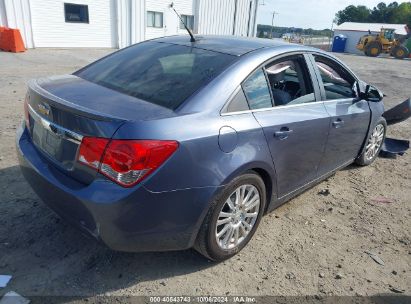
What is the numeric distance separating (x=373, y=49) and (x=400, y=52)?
2.36m

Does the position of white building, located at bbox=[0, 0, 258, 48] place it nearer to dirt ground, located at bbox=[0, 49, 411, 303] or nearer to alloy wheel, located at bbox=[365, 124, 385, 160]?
dirt ground, located at bbox=[0, 49, 411, 303]

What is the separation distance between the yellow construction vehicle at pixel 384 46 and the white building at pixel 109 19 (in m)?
12.0

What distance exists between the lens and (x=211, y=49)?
3043 mm

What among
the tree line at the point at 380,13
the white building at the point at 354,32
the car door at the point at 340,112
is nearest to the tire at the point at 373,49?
the white building at the point at 354,32

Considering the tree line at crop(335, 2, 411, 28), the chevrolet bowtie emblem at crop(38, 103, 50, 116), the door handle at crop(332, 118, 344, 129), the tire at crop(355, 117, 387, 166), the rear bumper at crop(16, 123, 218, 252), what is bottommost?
the tire at crop(355, 117, 387, 166)

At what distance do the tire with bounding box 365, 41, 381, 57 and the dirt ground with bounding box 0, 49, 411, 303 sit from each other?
3198cm

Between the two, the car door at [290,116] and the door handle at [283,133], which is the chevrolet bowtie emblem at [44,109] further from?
the door handle at [283,133]

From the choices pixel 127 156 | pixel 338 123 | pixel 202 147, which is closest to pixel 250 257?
pixel 202 147

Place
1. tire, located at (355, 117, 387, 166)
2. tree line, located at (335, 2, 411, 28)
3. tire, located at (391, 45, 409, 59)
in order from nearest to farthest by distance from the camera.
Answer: tire, located at (355, 117, 387, 166)
tire, located at (391, 45, 409, 59)
tree line, located at (335, 2, 411, 28)

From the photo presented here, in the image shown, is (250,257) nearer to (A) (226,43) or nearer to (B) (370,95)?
(A) (226,43)

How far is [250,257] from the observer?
2.91m

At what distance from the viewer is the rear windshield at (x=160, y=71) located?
8.39ft

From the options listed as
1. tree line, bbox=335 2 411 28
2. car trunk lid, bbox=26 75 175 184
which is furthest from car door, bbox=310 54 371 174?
tree line, bbox=335 2 411 28

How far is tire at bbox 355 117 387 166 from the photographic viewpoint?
4.72m
